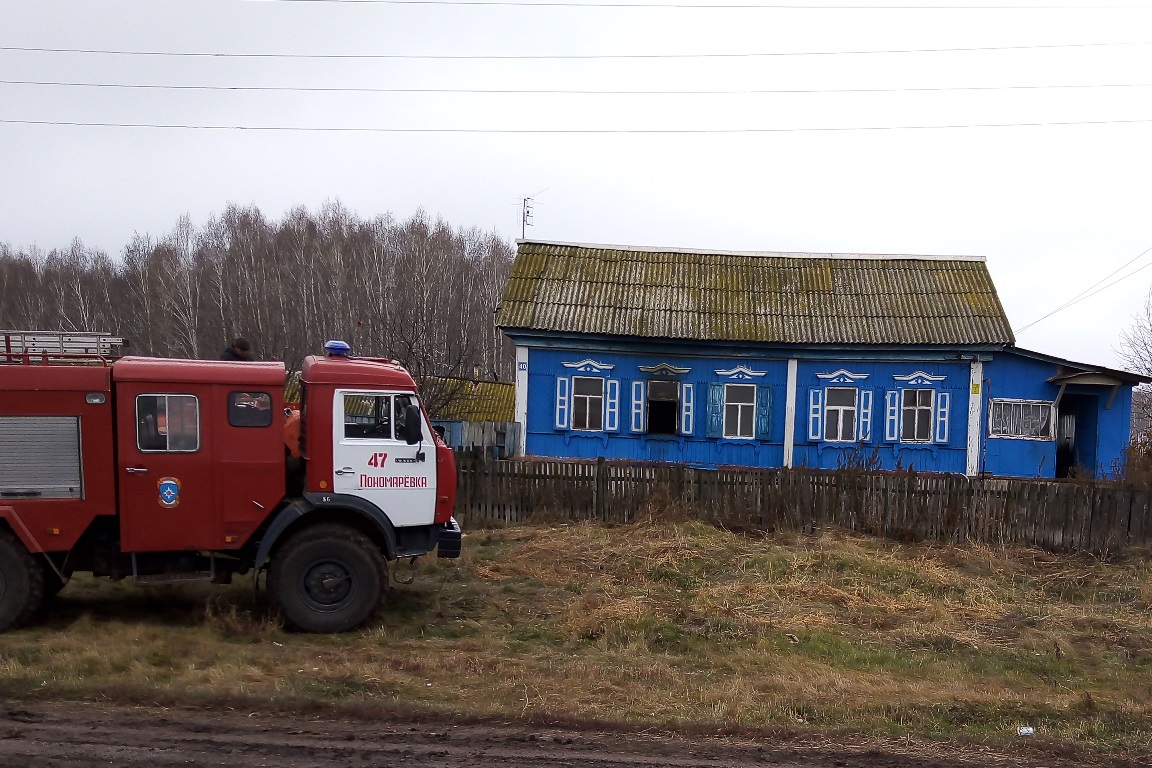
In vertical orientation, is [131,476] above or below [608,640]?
above

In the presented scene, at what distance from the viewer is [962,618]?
9.15 meters

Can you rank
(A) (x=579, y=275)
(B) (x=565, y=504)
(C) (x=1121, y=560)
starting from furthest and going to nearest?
(A) (x=579, y=275)
(B) (x=565, y=504)
(C) (x=1121, y=560)

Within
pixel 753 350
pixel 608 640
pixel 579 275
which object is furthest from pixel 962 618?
pixel 579 275

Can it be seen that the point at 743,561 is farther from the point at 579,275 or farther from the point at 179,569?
the point at 579,275

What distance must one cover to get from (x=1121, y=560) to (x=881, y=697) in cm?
767

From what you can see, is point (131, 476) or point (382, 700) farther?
point (131, 476)

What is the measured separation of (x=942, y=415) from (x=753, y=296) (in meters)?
5.03

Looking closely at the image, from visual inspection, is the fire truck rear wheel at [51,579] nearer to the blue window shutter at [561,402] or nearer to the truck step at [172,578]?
the truck step at [172,578]

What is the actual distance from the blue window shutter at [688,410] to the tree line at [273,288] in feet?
57.9

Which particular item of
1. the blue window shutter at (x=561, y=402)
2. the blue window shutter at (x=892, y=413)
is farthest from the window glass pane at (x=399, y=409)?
the blue window shutter at (x=892, y=413)

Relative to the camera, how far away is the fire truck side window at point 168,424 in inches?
306

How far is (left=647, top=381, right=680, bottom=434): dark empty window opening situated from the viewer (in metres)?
19.2

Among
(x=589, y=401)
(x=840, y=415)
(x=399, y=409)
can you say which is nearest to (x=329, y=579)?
(x=399, y=409)

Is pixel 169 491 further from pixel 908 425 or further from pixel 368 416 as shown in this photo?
pixel 908 425
